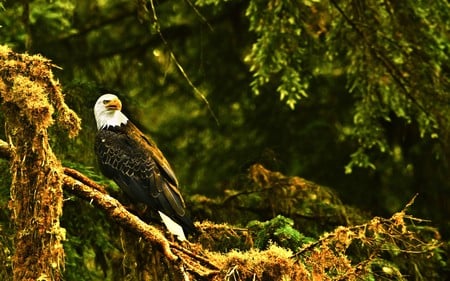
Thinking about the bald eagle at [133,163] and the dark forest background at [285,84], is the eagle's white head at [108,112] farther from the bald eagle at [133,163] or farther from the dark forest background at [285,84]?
the dark forest background at [285,84]

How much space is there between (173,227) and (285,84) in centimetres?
272

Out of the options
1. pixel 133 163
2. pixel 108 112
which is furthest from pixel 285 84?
pixel 133 163

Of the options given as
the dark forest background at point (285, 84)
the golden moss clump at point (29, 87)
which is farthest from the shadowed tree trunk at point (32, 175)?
the dark forest background at point (285, 84)

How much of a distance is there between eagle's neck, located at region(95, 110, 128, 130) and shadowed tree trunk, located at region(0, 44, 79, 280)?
1797mm

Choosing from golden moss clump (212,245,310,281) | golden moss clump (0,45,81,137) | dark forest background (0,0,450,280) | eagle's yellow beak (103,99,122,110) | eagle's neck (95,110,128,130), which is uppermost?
dark forest background (0,0,450,280)

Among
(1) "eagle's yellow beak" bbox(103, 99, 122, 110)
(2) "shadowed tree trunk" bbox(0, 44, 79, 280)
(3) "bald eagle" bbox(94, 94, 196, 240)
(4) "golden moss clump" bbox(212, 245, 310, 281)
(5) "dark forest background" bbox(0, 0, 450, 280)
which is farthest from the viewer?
(5) "dark forest background" bbox(0, 0, 450, 280)

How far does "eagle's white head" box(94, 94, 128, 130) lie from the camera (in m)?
5.15

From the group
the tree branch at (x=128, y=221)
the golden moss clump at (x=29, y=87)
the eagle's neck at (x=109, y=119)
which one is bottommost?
the tree branch at (x=128, y=221)

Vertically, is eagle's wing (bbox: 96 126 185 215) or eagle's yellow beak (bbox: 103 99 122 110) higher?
eagle's yellow beak (bbox: 103 99 122 110)

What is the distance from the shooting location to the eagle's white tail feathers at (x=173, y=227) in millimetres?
4152

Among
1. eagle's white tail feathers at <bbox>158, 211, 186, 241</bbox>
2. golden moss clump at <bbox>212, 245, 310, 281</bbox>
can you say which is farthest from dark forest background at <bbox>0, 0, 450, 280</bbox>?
golden moss clump at <bbox>212, 245, 310, 281</bbox>

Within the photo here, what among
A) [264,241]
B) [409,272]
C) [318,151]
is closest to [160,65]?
[318,151]

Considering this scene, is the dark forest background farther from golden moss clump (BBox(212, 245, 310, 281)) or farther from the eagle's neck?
golden moss clump (BBox(212, 245, 310, 281))

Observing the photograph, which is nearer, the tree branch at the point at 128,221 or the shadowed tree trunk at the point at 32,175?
the shadowed tree trunk at the point at 32,175
